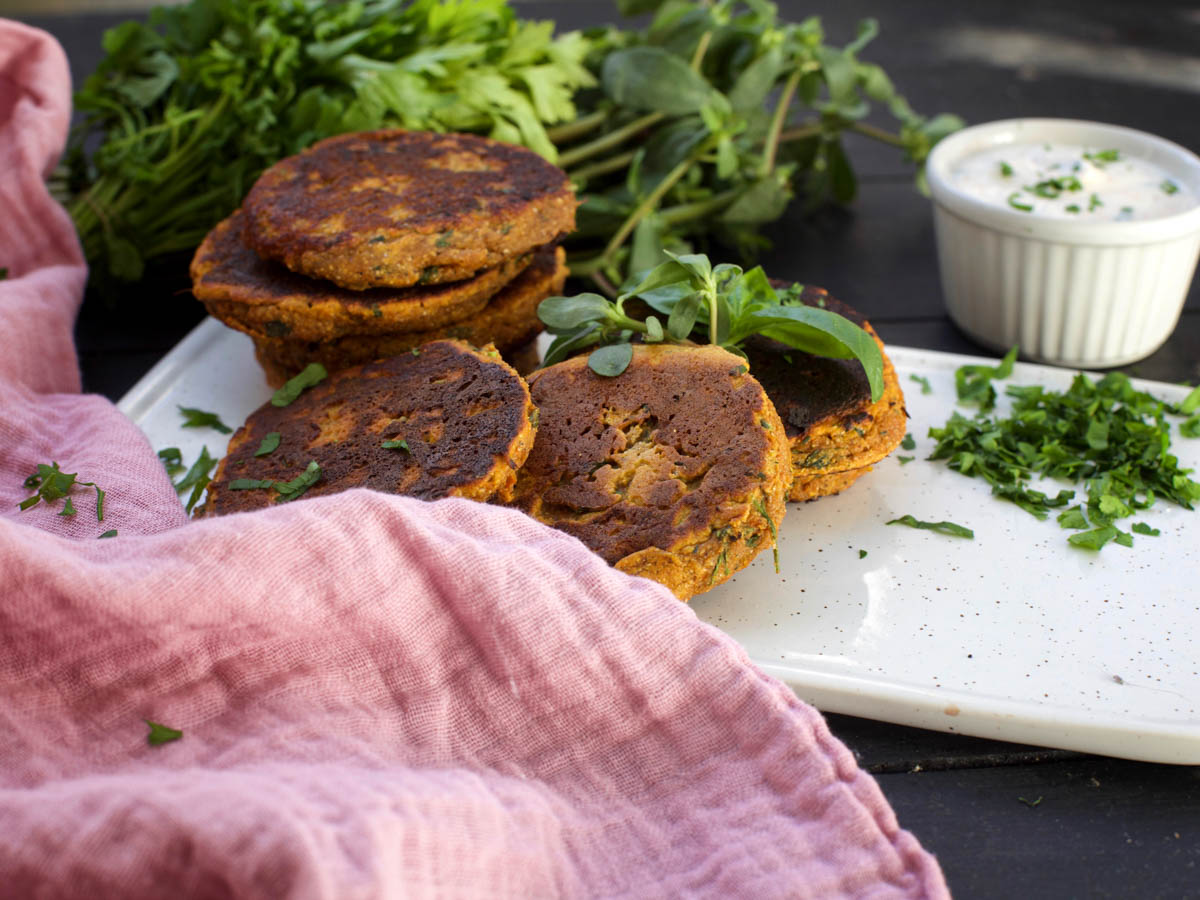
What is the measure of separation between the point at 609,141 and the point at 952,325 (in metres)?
1.16

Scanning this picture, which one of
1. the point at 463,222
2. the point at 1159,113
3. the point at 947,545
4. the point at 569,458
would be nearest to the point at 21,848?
the point at 569,458

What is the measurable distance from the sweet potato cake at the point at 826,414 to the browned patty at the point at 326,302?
1.98 ft

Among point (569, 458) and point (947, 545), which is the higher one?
point (569, 458)

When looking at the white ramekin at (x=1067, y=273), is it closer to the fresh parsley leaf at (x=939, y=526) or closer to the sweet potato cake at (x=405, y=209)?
the fresh parsley leaf at (x=939, y=526)

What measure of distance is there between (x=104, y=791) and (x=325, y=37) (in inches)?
93.7

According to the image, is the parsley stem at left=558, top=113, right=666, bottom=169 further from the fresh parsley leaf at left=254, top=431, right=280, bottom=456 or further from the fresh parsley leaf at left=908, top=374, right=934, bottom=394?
the fresh parsley leaf at left=254, top=431, right=280, bottom=456

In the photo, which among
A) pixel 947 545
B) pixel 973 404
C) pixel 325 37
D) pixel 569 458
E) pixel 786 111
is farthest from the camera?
pixel 786 111

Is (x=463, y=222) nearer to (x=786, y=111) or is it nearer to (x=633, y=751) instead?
(x=633, y=751)

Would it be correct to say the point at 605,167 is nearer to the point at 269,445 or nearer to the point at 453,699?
the point at 269,445

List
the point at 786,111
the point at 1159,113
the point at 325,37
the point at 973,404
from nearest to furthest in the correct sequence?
the point at 973,404 → the point at 325,37 → the point at 786,111 → the point at 1159,113

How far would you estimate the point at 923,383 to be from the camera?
273 centimetres

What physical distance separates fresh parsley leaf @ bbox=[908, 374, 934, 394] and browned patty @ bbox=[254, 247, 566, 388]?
89 cm

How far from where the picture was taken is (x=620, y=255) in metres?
3.24

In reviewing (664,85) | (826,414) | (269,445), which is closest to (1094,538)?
(826,414)
